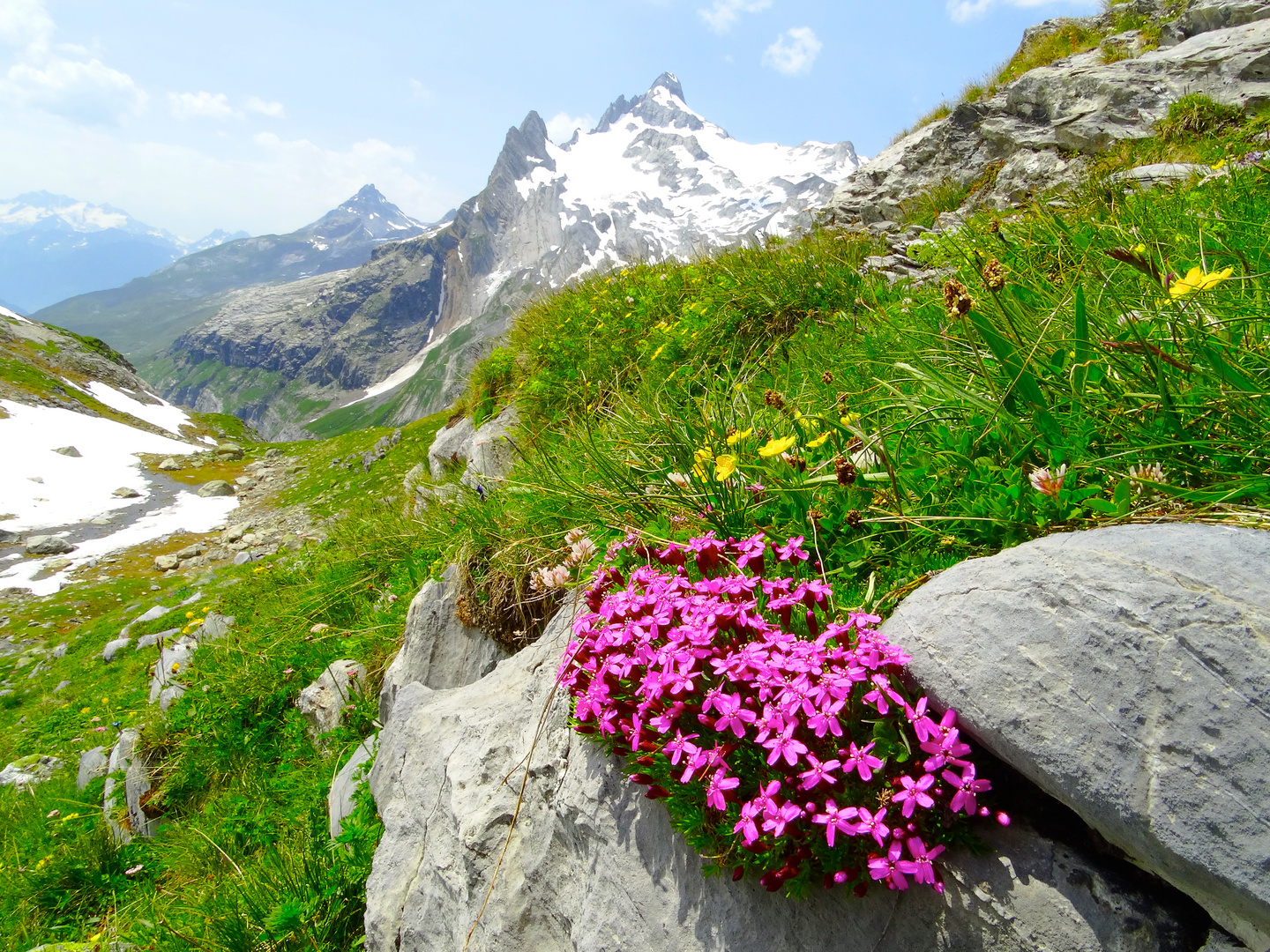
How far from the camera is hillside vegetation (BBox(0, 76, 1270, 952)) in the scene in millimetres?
2188

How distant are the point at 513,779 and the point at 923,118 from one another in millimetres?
16031

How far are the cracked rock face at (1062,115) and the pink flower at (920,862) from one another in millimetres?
9597

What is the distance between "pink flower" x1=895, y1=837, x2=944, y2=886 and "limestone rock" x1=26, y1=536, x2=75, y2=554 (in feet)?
123

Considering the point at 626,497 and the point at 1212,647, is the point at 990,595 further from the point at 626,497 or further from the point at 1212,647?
the point at 626,497

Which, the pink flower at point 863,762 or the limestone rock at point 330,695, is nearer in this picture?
the pink flower at point 863,762

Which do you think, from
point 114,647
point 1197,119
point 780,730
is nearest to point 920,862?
point 780,730

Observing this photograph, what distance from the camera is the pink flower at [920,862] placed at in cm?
155

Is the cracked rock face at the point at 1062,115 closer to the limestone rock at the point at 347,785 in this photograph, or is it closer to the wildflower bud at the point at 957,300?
the wildflower bud at the point at 957,300

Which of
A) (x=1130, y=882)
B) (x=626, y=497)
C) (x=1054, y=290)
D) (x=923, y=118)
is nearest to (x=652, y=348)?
(x=626, y=497)

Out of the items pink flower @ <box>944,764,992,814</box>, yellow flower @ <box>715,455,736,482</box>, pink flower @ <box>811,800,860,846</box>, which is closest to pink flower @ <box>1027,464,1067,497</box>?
pink flower @ <box>944,764,992,814</box>

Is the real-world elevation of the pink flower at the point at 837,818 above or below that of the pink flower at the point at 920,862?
above

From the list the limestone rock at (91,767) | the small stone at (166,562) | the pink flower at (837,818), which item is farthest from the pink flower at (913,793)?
the small stone at (166,562)

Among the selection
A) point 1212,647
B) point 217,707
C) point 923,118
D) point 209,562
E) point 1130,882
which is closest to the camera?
point 1212,647

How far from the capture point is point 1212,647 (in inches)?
55.2
